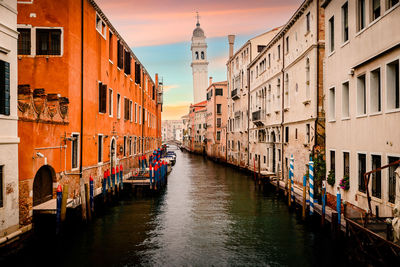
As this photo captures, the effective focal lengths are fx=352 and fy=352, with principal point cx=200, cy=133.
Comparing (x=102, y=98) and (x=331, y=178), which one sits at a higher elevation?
(x=102, y=98)

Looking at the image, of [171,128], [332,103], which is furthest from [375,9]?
[171,128]

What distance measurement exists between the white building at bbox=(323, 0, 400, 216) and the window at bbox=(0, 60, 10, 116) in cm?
907

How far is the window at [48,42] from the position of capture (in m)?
12.6

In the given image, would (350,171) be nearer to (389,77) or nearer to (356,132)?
(356,132)

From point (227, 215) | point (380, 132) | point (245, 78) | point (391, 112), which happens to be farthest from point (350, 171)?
point (245, 78)

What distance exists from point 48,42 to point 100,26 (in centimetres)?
411

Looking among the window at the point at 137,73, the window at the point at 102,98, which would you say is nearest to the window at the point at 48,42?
the window at the point at 102,98

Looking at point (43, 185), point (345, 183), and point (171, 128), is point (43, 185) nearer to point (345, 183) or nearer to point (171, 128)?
point (345, 183)

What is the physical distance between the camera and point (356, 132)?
10.3 meters

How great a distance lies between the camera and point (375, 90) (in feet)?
31.0

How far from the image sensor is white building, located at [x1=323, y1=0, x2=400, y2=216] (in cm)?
851

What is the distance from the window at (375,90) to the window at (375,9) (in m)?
1.46

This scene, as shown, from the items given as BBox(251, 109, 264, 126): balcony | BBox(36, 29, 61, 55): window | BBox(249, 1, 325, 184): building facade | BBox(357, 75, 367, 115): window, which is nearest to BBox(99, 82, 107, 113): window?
BBox(36, 29, 61, 55): window

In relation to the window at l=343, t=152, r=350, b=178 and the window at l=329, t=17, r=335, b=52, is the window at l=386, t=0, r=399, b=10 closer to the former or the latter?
the window at l=329, t=17, r=335, b=52
